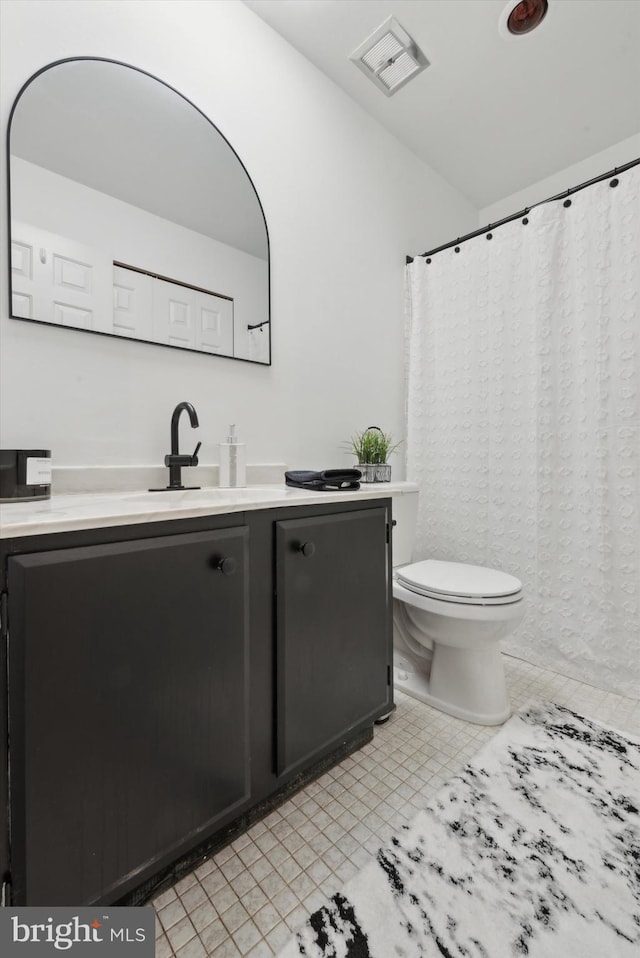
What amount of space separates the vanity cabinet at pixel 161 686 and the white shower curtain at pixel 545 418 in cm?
106

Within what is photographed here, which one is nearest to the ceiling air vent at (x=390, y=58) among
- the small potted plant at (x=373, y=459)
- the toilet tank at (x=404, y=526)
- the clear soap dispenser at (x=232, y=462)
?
the small potted plant at (x=373, y=459)

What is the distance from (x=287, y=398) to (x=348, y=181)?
1.07 m

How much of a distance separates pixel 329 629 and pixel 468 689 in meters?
0.69

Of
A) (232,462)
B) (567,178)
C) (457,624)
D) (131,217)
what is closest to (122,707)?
(232,462)

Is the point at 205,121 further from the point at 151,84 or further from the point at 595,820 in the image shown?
the point at 595,820

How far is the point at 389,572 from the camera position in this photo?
52.4 inches

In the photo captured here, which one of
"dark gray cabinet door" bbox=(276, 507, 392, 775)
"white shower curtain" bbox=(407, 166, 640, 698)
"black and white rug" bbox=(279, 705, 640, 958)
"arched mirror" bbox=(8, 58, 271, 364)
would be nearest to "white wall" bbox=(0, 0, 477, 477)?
"arched mirror" bbox=(8, 58, 271, 364)

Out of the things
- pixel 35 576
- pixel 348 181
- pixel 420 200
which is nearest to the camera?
pixel 35 576

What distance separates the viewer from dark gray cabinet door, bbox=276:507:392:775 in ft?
3.36

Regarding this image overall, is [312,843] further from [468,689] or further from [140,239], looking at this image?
[140,239]

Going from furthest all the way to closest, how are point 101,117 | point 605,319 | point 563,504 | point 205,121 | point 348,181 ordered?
point 348,181 < point 563,504 < point 605,319 < point 205,121 < point 101,117

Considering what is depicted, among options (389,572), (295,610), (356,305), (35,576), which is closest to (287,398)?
(356,305)

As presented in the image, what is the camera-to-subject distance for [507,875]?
92cm

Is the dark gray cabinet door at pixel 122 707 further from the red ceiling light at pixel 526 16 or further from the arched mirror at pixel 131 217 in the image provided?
the red ceiling light at pixel 526 16
